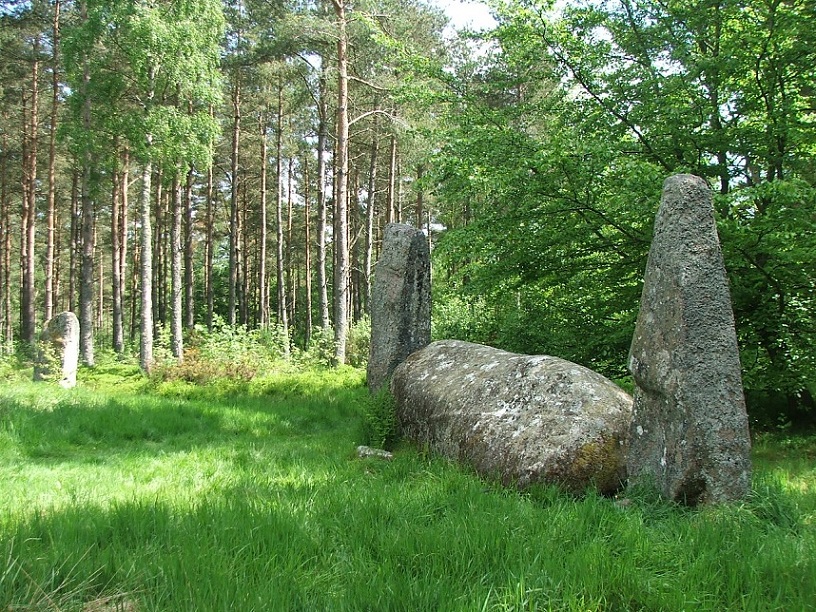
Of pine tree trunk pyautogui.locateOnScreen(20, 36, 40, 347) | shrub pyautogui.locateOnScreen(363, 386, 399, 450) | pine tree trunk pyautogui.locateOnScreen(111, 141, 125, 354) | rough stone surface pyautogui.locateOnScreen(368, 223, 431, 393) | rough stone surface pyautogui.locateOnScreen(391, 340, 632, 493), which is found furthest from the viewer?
pine tree trunk pyautogui.locateOnScreen(111, 141, 125, 354)

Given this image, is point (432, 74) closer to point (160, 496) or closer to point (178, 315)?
point (160, 496)

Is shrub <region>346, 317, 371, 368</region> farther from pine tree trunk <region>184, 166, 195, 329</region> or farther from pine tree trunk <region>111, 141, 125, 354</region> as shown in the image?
pine tree trunk <region>111, 141, 125, 354</region>

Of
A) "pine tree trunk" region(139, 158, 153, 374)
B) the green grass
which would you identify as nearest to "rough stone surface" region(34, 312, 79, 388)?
"pine tree trunk" region(139, 158, 153, 374)

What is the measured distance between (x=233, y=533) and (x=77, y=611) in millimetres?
857

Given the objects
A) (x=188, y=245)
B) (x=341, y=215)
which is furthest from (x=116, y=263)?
(x=341, y=215)

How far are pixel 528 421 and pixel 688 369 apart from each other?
1304 millimetres

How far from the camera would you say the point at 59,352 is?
42.9 feet

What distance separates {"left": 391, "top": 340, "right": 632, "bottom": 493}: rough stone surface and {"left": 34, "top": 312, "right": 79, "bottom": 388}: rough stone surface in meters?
10.7

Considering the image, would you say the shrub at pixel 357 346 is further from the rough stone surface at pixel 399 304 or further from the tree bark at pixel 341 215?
the rough stone surface at pixel 399 304

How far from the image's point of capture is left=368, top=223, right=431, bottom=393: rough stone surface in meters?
7.73

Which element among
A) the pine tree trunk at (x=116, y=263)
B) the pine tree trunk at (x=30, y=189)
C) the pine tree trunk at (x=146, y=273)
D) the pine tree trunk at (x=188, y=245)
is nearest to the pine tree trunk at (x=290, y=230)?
the pine tree trunk at (x=188, y=245)

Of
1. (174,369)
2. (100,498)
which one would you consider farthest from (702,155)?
(174,369)

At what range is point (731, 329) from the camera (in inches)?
155

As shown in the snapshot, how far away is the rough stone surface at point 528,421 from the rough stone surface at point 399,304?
1.77 meters
